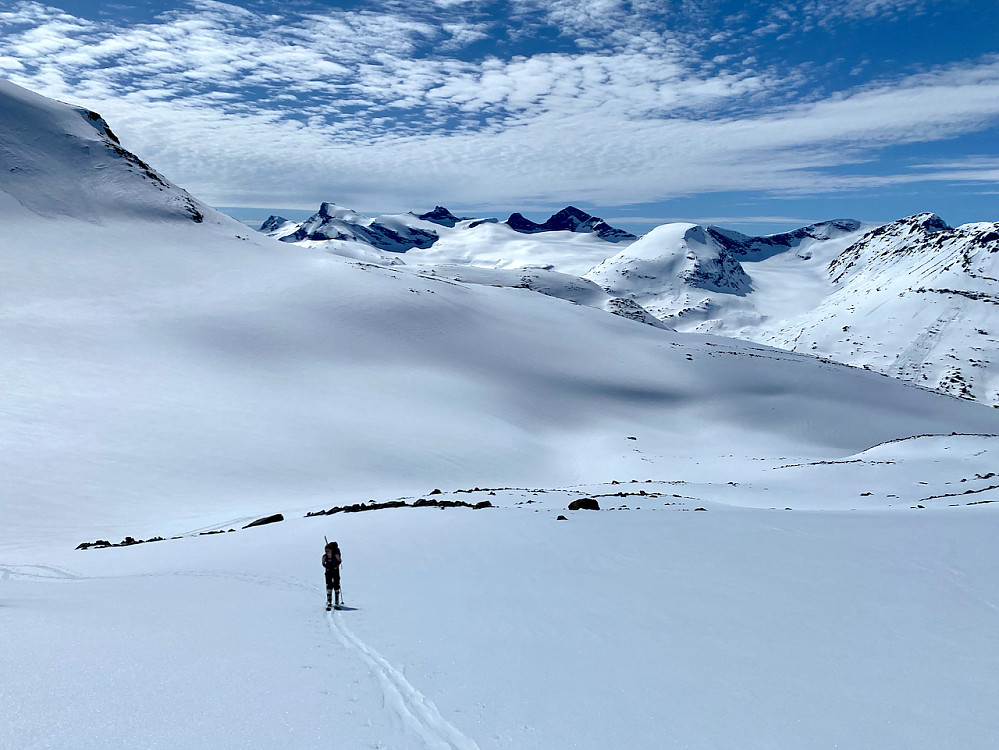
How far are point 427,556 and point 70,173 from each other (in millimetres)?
104429

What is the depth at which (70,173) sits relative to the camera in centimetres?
9319

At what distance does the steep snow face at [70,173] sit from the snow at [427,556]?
1804cm

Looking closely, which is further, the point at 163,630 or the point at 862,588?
the point at 862,588

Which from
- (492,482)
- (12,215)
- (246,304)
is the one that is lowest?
(492,482)

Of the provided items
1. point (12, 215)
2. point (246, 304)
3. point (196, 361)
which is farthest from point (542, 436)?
point (12, 215)

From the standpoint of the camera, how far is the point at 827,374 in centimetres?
8962

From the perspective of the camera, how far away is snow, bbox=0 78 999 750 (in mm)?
7184

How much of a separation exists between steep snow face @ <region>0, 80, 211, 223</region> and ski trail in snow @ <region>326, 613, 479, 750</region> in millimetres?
92351

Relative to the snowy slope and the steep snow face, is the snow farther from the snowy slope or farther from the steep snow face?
the steep snow face

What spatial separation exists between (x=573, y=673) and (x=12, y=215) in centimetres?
9495

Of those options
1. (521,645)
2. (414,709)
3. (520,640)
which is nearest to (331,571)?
(520,640)

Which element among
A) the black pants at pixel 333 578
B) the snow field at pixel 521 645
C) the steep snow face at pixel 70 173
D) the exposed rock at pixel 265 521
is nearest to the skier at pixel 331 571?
the black pants at pixel 333 578

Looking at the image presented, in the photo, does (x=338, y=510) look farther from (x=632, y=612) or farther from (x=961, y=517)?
(x=961, y=517)

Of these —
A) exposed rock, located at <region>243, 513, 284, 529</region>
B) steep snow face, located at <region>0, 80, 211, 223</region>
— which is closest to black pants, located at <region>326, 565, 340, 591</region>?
exposed rock, located at <region>243, 513, 284, 529</region>
